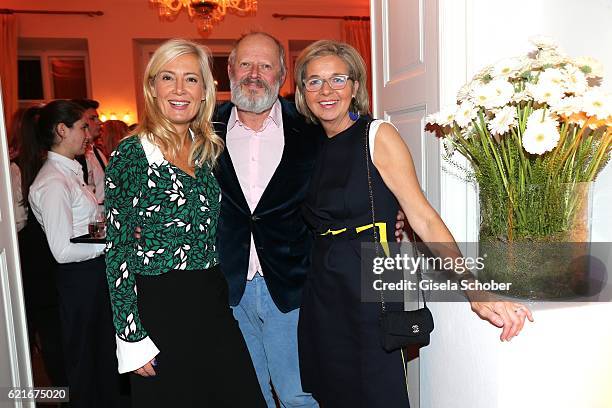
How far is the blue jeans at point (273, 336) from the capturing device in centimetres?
212

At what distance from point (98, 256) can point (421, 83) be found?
1921 mm

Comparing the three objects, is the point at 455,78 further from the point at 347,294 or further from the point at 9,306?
the point at 9,306

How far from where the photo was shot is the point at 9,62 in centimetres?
812

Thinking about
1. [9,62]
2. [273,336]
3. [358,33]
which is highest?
[358,33]

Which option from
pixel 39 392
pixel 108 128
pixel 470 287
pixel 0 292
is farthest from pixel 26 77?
pixel 470 287

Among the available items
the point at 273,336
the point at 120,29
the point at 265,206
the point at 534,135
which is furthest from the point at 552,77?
the point at 120,29

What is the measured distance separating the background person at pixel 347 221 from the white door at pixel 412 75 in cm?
24

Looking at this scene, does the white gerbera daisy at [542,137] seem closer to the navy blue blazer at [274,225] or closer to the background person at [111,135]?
the navy blue blazer at [274,225]

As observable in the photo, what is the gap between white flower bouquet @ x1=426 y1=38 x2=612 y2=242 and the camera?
1153 millimetres

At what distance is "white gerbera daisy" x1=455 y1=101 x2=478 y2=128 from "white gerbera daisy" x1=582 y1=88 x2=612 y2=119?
0.79 feet

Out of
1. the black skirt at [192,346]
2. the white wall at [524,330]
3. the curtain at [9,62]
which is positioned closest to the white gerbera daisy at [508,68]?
the white wall at [524,330]

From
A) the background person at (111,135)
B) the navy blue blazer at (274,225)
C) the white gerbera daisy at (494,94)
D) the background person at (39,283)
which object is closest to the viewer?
the white gerbera daisy at (494,94)

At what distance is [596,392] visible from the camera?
125cm

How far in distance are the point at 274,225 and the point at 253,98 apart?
1.70 feet
